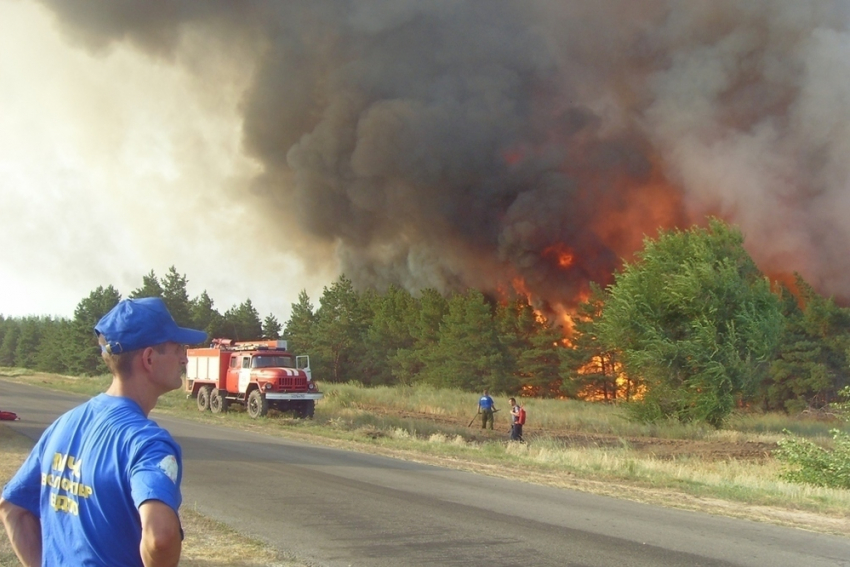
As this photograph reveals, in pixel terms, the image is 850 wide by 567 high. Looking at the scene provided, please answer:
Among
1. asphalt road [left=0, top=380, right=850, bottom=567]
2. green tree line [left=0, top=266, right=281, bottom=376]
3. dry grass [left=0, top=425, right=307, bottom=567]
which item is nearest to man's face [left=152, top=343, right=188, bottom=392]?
dry grass [left=0, top=425, right=307, bottom=567]

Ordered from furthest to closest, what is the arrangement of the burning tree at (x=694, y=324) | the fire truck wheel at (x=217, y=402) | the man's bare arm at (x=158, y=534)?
the burning tree at (x=694, y=324), the fire truck wheel at (x=217, y=402), the man's bare arm at (x=158, y=534)

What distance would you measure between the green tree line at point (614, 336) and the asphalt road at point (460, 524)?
15506mm

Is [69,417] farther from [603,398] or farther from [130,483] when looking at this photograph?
[603,398]

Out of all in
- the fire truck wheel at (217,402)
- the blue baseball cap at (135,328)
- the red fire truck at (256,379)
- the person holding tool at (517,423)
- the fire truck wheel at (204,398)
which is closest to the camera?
the blue baseball cap at (135,328)

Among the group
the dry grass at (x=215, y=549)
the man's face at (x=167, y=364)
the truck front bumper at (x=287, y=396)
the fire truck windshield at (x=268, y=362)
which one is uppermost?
the fire truck windshield at (x=268, y=362)

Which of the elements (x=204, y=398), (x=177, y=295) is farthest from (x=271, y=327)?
(x=204, y=398)

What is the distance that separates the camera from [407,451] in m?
15.2

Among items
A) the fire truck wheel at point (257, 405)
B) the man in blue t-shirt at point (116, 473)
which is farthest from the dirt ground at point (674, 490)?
the man in blue t-shirt at point (116, 473)

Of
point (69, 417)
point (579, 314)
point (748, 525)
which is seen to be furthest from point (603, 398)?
point (69, 417)

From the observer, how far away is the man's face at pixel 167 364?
2.23 m

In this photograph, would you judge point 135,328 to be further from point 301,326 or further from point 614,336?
point 301,326

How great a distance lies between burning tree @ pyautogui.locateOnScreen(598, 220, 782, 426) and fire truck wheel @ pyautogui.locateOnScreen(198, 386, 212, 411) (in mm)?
13742

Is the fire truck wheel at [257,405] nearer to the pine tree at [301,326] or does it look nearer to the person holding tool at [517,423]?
the person holding tool at [517,423]

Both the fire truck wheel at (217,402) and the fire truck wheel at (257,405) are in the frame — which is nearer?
the fire truck wheel at (257,405)
